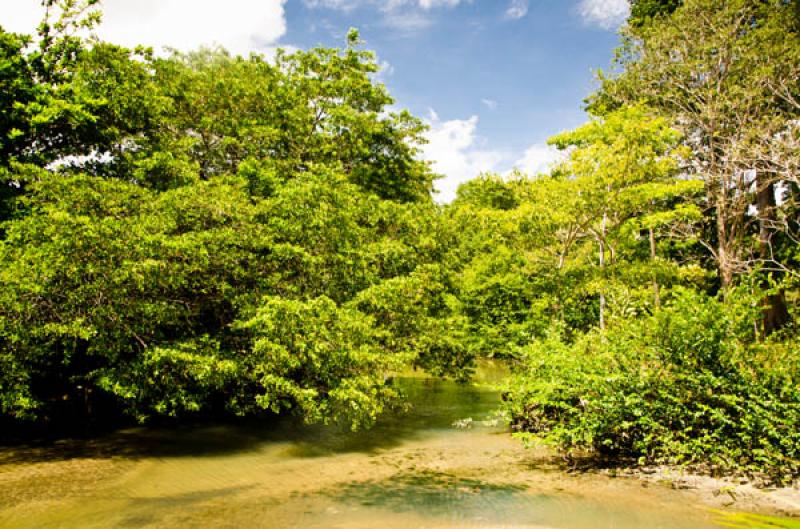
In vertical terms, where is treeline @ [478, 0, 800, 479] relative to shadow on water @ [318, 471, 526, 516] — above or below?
above

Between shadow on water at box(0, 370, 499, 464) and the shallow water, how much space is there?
53 mm

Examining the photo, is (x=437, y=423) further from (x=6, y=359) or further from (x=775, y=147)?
(x=775, y=147)

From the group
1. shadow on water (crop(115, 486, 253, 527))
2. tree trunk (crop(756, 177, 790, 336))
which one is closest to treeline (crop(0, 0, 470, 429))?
shadow on water (crop(115, 486, 253, 527))

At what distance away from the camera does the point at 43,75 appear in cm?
1534

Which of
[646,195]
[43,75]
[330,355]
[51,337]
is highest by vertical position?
[43,75]

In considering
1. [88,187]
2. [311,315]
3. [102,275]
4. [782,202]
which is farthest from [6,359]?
[782,202]

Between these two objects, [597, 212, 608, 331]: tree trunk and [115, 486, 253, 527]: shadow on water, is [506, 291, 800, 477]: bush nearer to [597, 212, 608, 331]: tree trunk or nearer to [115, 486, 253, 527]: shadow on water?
[597, 212, 608, 331]: tree trunk

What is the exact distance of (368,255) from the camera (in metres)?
15.1

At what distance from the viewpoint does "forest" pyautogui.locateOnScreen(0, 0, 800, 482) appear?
10.1 meters

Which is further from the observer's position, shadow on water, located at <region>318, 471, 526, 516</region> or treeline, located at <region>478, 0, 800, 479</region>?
treeline, located at <region>478, 0, 800, 479</region>

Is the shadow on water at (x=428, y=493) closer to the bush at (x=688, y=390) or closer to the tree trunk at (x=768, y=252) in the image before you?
the bush at (x=688, y=390)

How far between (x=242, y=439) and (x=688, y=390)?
10886 mm

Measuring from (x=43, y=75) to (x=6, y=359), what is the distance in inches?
360

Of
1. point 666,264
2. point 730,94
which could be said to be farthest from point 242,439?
point 730,94
